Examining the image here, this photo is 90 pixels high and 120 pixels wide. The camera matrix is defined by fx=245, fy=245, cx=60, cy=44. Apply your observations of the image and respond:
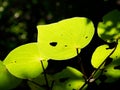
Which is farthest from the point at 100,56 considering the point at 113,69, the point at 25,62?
the point at 25,62

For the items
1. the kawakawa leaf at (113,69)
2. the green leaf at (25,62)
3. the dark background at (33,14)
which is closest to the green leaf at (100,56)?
the kawakawa leaf at (113,69)

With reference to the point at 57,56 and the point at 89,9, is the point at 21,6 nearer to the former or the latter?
the point at 89,9

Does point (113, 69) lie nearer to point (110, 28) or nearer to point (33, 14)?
point (110, 28)

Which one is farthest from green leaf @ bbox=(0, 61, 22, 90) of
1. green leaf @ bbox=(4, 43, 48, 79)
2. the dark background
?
the dark background

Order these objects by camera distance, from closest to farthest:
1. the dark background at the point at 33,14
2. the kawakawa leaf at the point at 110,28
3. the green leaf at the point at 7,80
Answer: the green leaf at the point at 7,80 → the kawakawa leaf at the point at 110,28 → the dark background at the point at 33,14

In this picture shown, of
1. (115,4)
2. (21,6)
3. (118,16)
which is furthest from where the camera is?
(21,6)

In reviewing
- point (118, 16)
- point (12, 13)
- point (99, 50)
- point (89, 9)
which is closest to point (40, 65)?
point (99, 50)

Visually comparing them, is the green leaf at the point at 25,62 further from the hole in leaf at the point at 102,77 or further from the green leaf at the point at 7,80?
the hole in leaf at the point at 102,77
